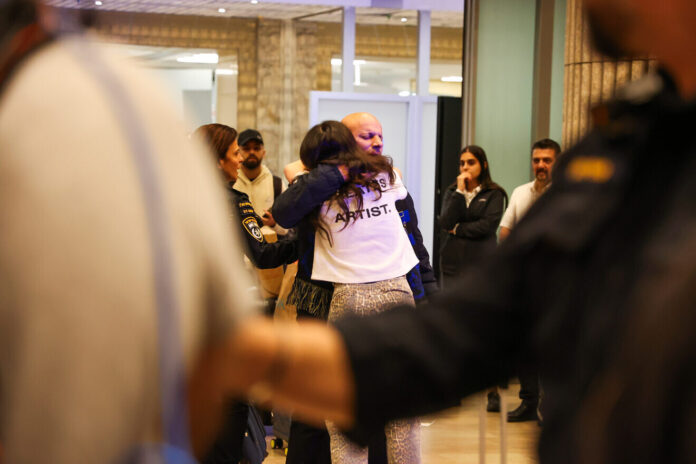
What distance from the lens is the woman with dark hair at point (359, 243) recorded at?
3.59 meters

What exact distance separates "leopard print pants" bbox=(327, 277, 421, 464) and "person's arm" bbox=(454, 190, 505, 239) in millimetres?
2458

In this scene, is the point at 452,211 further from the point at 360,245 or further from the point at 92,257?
the point at 92,257

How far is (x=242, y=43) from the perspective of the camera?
11023 millimetres

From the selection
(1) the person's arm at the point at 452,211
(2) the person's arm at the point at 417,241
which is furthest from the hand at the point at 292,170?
(1) the person's arm at the point at 452,211

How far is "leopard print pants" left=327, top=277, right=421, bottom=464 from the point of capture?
3.57 metres

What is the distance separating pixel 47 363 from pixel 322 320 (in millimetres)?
3090

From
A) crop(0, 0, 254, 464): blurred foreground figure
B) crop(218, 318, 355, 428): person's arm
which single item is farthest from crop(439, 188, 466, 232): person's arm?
crop(0, 0, 254, 464): blurred foreground figure

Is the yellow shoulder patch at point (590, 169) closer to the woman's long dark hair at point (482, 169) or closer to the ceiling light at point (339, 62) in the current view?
the woman's long dark hair at point (482, 169)

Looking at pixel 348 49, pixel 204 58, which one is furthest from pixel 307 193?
pixel 204 58

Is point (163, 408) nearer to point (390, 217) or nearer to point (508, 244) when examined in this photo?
point (508, 244)

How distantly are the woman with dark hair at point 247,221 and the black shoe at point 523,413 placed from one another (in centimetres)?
259

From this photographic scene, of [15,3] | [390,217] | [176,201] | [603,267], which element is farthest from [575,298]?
[390,217]

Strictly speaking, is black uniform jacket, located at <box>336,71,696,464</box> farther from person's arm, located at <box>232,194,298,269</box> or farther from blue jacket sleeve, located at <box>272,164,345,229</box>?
person's arm, located at <box>232,194,298,269</box>

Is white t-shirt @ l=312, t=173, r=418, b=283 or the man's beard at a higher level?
the man's beard
